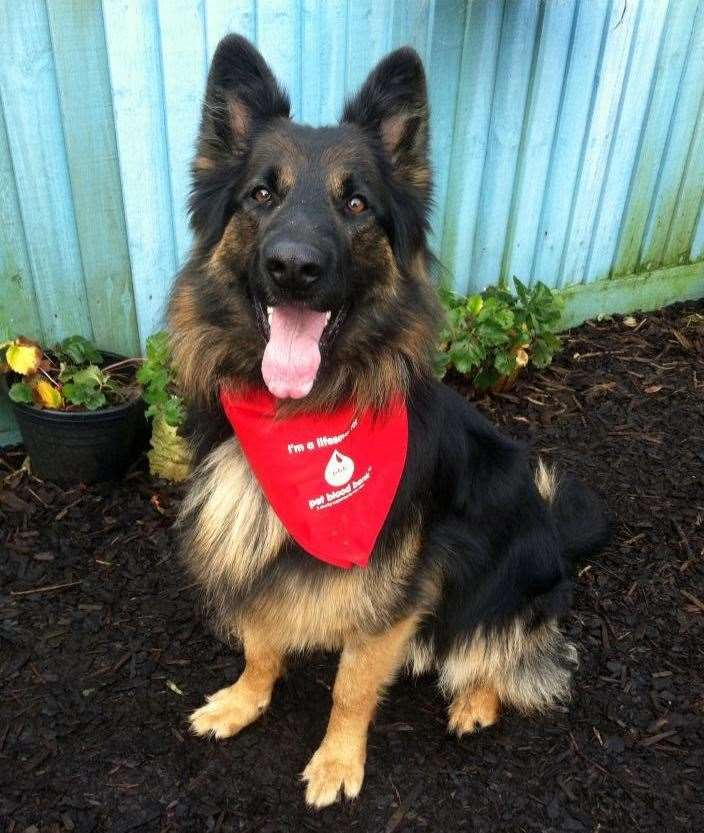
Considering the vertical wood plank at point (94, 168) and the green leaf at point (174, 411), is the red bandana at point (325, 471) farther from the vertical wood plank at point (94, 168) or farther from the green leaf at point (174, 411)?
the vertical wood plank at point (94, 168)

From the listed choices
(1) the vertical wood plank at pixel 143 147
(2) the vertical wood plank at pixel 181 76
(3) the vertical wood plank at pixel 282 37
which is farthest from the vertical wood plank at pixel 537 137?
(1) the vertical wood plank at pixel 143 147

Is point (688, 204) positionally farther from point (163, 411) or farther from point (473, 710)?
point (473, 710)

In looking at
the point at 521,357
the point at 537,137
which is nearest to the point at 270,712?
the point at 521,357

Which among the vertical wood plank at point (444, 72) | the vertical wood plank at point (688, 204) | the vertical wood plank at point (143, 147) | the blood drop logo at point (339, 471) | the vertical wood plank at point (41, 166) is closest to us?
the blood drop logo at point (339, 471)

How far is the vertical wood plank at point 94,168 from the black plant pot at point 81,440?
0.60 meters

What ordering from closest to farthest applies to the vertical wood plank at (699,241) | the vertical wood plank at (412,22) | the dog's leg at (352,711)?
1. the dog's leg at (352,711)
2. the vertical wood plank at (412,22)
3. the vertical wood plank at (699,241)

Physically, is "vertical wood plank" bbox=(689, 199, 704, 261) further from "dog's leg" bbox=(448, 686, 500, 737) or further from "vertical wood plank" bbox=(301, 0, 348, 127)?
"dog's leg" bbox=(448, 686, 500, 737)

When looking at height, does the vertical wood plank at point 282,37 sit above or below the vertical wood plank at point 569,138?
above

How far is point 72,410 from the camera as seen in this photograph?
3680 mm

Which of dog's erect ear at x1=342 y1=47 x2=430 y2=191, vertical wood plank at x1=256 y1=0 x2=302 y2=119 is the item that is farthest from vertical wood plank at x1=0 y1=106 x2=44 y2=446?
dog's erect ear at x1=342 y1=47 x2=430 y2=191

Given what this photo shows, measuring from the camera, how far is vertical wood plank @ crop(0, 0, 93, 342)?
3359mm

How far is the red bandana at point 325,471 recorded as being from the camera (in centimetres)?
229

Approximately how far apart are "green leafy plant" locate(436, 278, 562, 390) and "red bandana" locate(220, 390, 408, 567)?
1903 mm

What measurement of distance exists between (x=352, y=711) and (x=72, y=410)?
6.71 ft
